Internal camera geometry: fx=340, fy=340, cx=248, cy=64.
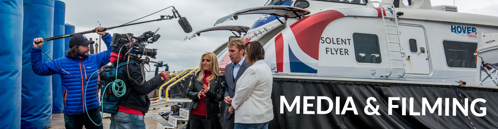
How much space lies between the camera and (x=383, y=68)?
5586 mm

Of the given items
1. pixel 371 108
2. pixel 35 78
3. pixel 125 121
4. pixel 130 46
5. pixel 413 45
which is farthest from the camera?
pixel 35 78

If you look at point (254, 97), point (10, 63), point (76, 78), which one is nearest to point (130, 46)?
point (76, 78)

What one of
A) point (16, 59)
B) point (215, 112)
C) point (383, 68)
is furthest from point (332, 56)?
point (16, 59)

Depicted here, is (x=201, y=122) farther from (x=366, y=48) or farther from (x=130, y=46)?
(x=366, y=48)

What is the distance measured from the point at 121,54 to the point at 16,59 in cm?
232

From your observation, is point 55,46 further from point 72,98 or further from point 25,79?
point 72,98

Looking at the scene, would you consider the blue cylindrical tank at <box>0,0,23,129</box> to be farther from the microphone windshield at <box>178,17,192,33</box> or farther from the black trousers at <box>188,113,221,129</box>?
the black trousers at <box>188,113,221,129</box>

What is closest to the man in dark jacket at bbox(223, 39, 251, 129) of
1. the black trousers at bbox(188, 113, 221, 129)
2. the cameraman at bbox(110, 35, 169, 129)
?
the black trousers at bbox(188, 113, 221, 129)

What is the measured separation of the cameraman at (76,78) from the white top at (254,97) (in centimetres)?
181

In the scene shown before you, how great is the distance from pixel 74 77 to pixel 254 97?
7.06ft

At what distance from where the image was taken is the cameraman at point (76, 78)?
3811 mm

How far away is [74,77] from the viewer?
12.7ft

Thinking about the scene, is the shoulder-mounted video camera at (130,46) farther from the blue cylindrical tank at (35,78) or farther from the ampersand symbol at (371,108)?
the blue cylindrical tank at (35,78)

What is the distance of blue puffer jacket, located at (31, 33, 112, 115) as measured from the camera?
3.80m
